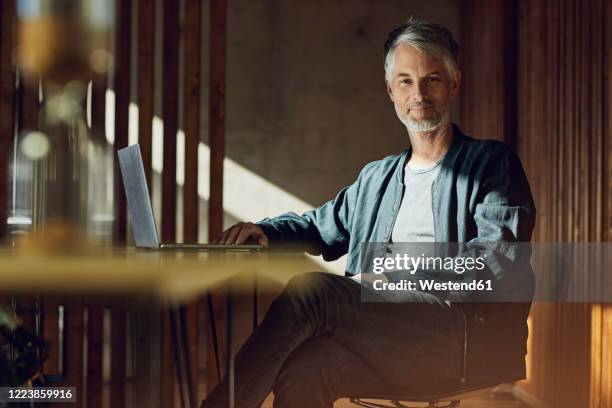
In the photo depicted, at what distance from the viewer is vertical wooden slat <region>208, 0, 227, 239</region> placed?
13.5 ft

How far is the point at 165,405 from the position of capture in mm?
4082

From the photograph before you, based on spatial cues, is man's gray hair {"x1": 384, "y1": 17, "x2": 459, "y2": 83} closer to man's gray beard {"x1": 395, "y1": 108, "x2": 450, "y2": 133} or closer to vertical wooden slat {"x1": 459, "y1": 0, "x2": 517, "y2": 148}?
man's gray beard {"x1": 395, "y1": 108, "x2": 450, "y2": 133}

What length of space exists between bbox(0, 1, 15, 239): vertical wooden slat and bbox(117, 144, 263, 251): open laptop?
199 cm

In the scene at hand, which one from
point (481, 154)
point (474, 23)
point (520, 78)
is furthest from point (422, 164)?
A: point (474, 23)

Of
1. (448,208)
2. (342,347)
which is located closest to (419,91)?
(448,208)

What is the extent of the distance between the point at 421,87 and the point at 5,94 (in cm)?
228

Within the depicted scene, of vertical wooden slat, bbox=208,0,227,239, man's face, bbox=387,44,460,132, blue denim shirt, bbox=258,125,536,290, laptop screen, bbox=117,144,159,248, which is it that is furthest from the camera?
vertical wooden slat, bbox=208,0,227,239

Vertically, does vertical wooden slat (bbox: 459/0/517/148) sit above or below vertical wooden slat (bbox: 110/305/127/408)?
above

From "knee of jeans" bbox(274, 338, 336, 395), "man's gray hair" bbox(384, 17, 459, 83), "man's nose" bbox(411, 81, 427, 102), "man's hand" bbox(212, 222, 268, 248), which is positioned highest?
"man's gray hair" bbox(384, 17, 459, 83)

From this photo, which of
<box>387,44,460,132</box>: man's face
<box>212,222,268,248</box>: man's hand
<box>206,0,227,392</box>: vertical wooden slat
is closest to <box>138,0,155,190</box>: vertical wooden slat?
<box>206,0,227,392</box>: vertical wooden slat

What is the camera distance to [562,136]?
13.0ft

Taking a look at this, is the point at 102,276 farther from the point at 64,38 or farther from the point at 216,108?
the point at 216,108

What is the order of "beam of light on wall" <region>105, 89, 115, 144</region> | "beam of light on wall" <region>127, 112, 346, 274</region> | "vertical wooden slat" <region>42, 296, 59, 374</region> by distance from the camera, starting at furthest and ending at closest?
1. "beam of light on wall" <region>127, 112, 346, 274</region>
2. "beam of light on wall" <region>105, 89, 115, 144</region>
3. "vertical wooden slat" <region>42, 296, 59, 374</region>

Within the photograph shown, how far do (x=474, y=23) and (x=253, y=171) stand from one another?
1.75 meters
